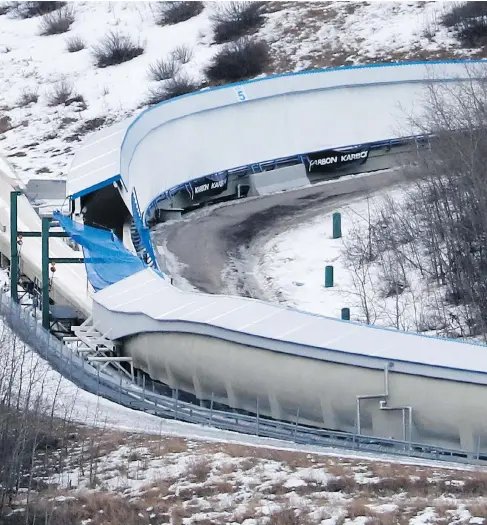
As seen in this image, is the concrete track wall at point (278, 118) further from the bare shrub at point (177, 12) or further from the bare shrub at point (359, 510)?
the bare shrub at point (359, 510)

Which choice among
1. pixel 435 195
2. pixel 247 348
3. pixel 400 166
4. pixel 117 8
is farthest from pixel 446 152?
pixel 117 8

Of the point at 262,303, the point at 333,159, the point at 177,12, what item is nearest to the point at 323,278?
the point at 262,303

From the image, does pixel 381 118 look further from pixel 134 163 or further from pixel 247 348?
pixel 247 348

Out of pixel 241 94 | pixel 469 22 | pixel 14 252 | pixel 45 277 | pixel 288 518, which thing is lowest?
pixel 288 518

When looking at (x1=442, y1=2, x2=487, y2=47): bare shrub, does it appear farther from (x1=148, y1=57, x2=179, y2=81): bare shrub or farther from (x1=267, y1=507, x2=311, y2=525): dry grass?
(x1=267, y1=507, x2=311, y2=525): dry grass

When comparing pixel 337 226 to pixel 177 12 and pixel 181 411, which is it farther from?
pixel 177 12

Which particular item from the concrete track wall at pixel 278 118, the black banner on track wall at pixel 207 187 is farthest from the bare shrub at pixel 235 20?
the black banner on track wall at pixel 207 187
